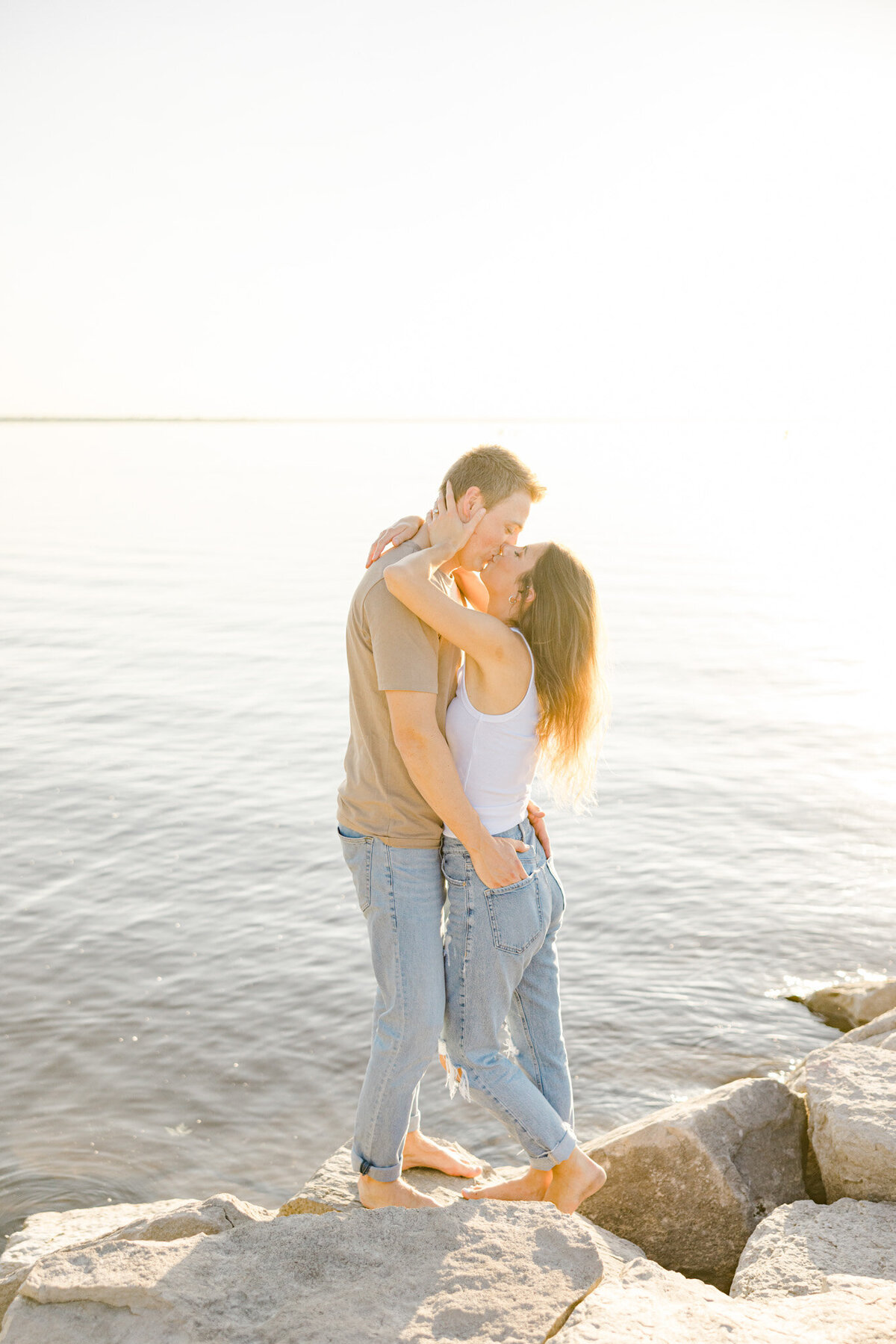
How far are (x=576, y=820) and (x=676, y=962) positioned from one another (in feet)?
7.92

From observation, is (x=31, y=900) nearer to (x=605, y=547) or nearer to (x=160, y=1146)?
(x=160, y=1146)

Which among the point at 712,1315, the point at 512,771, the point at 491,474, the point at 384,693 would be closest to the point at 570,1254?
the point at 712,1315

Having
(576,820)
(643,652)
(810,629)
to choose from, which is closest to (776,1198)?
(576,820)

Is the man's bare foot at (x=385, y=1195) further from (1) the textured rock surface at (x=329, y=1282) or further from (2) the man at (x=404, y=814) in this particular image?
(1) the textured rock surface at (x=329, y=1282)

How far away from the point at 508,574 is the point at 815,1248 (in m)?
2.28

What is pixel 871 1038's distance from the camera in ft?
16.2

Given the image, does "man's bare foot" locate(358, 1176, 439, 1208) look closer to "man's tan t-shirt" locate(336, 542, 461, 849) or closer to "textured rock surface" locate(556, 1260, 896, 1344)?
"textured rock surface" locate(556, 1260, 896, 1344)

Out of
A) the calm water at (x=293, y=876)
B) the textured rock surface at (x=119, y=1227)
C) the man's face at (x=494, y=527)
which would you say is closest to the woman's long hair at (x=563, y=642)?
the man's face at (x=494, y=527)

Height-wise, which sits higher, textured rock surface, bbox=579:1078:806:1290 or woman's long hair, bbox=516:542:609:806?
woman's long hair, bbox=516:542:609:806

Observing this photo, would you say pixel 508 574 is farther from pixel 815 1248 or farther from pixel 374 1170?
pixel 815 1248

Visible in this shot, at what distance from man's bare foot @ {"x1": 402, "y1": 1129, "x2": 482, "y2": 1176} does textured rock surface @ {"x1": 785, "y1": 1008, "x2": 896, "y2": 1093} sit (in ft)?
4.96

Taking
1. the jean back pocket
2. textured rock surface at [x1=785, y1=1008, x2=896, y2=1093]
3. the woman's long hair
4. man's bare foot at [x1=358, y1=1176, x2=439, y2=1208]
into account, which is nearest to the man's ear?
the woman's long hair

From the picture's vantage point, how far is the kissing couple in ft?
11.2

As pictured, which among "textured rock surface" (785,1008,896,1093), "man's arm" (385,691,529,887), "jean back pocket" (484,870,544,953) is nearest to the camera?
"man's arm" (385,691,529,887)
